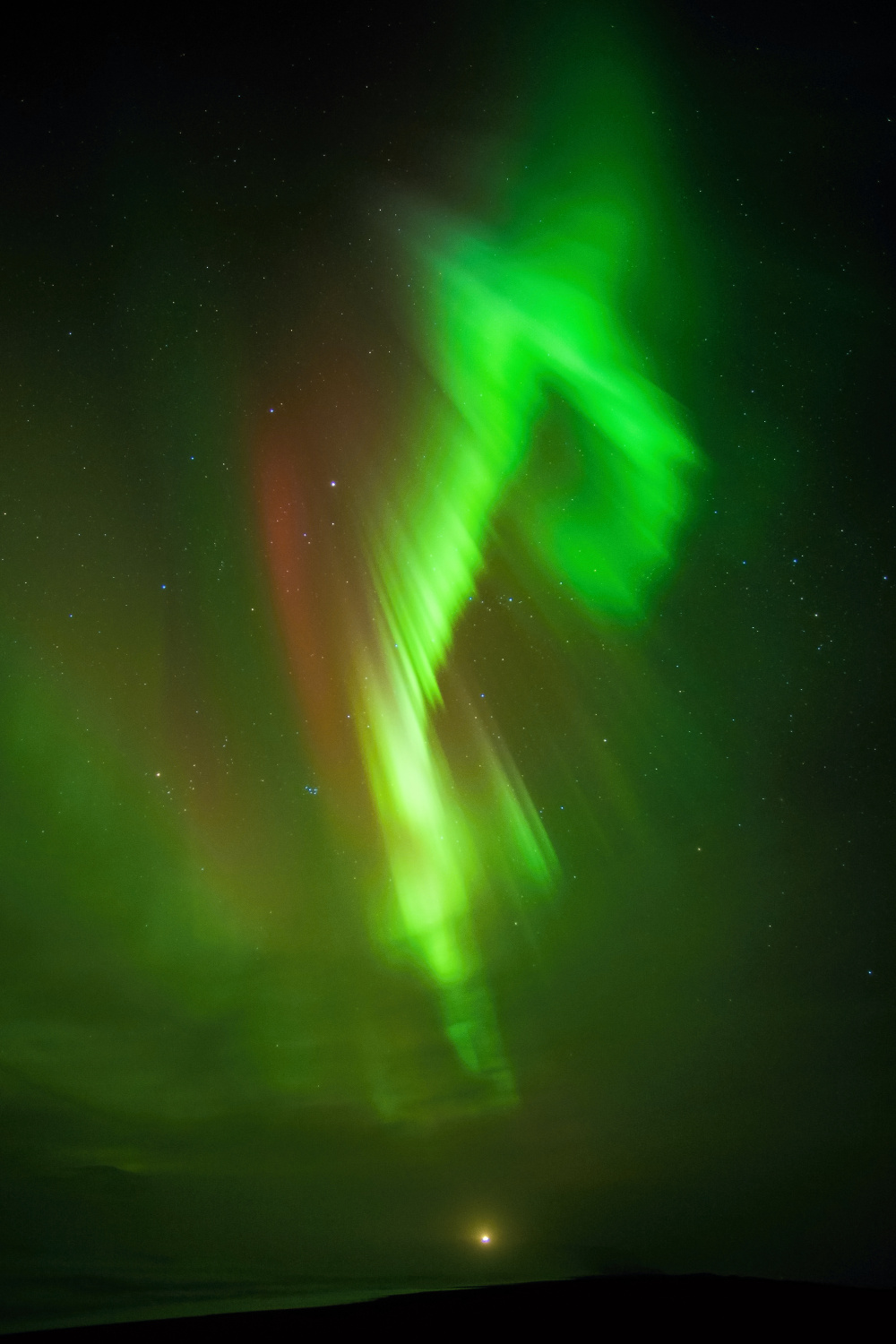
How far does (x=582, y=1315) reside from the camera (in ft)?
56.7

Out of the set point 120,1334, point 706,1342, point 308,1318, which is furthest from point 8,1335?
point 706,1342

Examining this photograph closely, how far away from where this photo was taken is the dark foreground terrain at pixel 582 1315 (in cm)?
1588

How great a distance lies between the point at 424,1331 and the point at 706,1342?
18.0 ft

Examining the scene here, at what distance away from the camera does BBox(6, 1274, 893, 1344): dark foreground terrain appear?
15875 mm

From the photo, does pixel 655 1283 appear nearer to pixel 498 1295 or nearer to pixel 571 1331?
pixel 498 1295

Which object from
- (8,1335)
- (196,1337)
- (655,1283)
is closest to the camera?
(196,1337)

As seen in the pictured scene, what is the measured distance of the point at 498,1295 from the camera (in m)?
23.8

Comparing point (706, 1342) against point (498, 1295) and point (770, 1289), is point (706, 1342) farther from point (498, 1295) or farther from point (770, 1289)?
point (498, 1295)

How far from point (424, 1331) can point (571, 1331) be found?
117 inches

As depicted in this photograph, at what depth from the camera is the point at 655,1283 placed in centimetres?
2312

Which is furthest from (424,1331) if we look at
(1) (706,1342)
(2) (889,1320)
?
(2) (889,1320)

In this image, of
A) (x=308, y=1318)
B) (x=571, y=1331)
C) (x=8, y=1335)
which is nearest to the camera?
(x=571, y=1331)

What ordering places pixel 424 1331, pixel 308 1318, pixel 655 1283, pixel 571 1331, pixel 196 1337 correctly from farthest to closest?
1. pixel 655 1283
2. pixel 308 1318
3. pixel 196 1337
4. pixel 424 1331
5. pixel 571 1331

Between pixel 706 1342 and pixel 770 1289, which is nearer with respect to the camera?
pixel 706 1342
